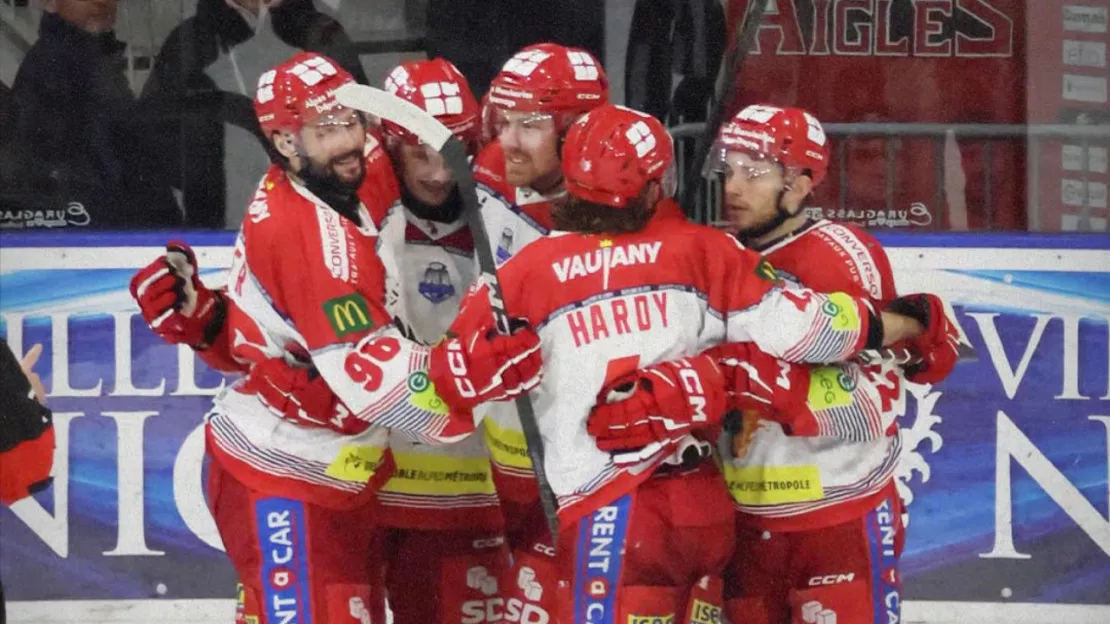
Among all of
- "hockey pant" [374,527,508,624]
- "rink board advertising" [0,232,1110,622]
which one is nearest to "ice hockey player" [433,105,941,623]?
"hockey pant" [374,527,508,624]

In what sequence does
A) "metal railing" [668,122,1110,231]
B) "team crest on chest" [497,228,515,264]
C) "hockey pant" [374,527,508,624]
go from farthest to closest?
"metal railing" [668,122,1110,231] → "hockey pant" [374,527,508,624] → "team crest on chest" [497,228,515,264]

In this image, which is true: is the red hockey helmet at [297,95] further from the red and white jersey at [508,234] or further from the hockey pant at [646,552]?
the hockey pant at [646,552]

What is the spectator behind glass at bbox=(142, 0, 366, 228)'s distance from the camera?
13.7 feet

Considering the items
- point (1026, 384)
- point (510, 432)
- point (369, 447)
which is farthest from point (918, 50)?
point (369, 447)

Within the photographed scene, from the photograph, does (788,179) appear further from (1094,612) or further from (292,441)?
(1094,612)

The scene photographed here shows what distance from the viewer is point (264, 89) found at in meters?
2.79

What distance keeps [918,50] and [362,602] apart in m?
2.10

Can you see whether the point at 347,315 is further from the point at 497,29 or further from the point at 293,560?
the point at 497,29

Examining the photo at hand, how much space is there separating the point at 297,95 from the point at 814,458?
1.04 meters

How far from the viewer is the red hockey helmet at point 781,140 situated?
2.82m

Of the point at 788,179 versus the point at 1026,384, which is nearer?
the point at 788,179

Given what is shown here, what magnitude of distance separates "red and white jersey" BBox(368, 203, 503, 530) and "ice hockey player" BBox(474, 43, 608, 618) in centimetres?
8

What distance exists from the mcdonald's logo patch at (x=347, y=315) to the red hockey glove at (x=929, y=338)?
33.6 inches

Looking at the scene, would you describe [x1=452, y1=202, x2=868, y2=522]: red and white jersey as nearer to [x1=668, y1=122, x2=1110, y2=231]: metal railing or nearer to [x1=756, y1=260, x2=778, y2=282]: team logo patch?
[x1=756, y1=260, x2=778, y2=282]: team logo patch
